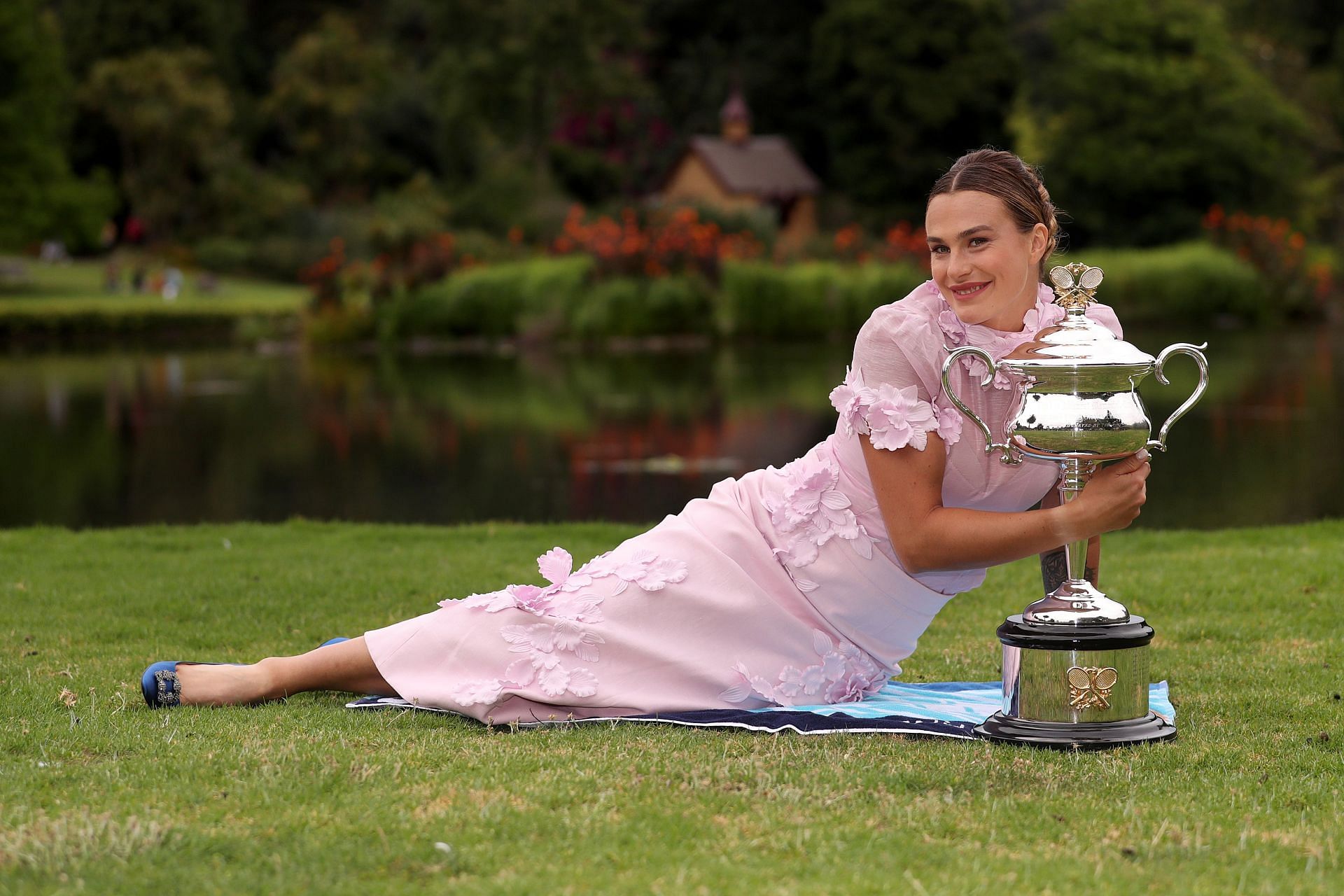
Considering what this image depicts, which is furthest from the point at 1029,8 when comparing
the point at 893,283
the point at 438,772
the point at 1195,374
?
the point at 438,772

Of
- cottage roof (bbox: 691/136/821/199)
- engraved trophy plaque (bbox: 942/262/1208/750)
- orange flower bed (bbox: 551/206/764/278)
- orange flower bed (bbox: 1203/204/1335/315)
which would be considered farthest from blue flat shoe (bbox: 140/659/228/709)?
cottage roof (bbox: 691/136/821/199)

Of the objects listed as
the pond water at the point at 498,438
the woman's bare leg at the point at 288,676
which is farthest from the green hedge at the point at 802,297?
the woman's bare leg at the point at 288,676

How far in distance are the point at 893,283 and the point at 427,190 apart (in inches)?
741

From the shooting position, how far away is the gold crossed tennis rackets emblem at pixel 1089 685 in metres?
3.61

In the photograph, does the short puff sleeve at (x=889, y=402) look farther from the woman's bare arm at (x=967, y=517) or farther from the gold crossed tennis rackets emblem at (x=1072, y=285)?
the gold crossed tennis rackets emblem at (x=1072, y=285)

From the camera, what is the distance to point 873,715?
383 cm

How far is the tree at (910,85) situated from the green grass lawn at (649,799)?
39172mm

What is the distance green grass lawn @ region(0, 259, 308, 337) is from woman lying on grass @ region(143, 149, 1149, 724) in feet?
89.7

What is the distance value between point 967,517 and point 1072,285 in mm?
577

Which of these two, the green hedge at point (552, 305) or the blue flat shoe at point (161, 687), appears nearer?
the blue flat shoe at point (161, 687)

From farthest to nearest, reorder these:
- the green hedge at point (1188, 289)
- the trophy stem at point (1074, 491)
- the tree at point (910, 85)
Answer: the tree at point (910, 85), the green hedge at point (1188, 289), the trophy stem at point (1074, 491)

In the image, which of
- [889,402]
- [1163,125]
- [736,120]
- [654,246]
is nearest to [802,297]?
[654,246]

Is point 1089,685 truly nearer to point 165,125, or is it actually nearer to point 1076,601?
point 1076,601

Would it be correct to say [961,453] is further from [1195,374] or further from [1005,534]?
[1195,374]
